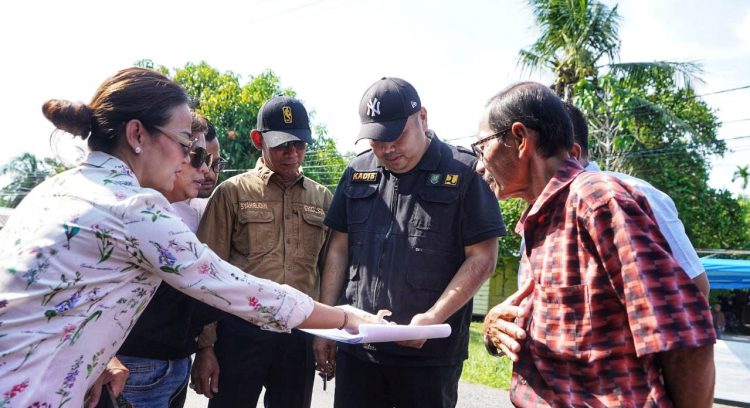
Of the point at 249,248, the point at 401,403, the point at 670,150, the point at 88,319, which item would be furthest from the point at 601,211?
the point at 670,150

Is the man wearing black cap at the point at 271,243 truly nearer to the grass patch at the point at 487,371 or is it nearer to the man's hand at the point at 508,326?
the man's hand at the point at 508,326

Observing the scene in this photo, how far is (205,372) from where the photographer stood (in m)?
3.02

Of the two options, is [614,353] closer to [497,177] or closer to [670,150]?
[497,177]

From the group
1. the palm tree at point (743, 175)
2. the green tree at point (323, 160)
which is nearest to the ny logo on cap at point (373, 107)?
the green tree at point (323, 160)

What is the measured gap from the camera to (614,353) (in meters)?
1.50

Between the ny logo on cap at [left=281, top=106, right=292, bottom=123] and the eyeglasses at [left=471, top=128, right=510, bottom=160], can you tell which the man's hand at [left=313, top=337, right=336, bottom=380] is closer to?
the ny logo on cap at [left=281, top=106, right=292, bottom=123]

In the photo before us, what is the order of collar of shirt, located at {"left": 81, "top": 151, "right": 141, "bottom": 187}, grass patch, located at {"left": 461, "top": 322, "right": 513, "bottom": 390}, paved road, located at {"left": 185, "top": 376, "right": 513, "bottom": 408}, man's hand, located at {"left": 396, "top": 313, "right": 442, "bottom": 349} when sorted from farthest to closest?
grass patch, located at {"left": 461, "top": 322, "right": 513, "bottom": 390} < paved road, located at {"left": 185, "top": 376, "right": 513, "bottom": 408} < man's hand, located at {"left": 396, "top": 313, "right": 442, "bottom": 349} < collar of shirt, located at {"left": 81, "top": 151, "right": 141, "bottom": 187}

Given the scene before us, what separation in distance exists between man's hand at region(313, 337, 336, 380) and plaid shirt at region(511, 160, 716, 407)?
148 cm

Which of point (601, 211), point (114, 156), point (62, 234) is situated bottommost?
point (62, 234)

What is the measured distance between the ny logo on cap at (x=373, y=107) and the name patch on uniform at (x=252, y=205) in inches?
31.9

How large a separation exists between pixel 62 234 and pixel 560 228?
1367mm

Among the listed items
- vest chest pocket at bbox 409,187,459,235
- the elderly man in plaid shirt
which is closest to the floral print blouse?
the elderly man in plaid shirt

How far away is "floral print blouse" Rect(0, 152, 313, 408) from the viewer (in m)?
1.55

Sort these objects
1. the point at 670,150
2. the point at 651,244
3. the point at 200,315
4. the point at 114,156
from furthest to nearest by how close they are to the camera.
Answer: the point at 670,150 → the point at 200,315 → the point at 114,156 → the point at 651,244
